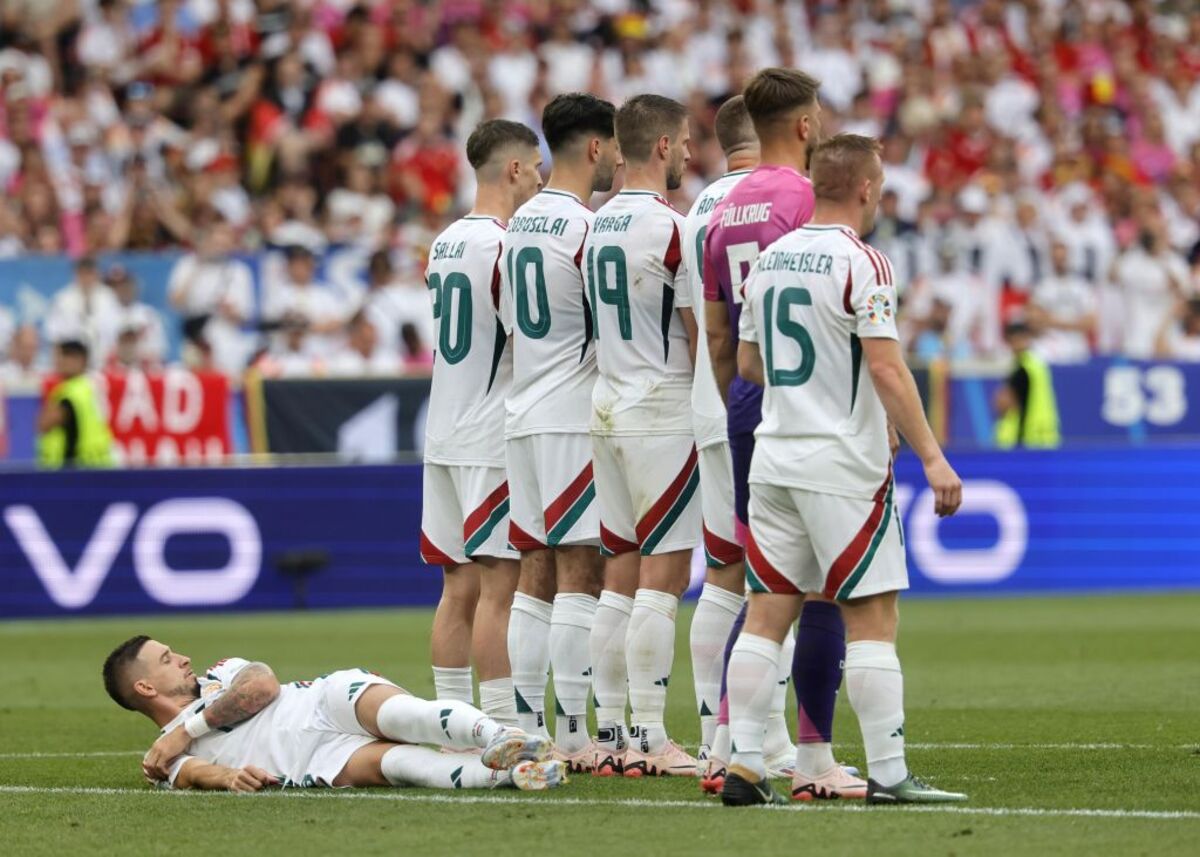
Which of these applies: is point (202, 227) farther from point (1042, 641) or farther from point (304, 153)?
point (1042, 641)

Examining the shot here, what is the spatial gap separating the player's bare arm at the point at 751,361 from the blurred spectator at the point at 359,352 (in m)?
13.0

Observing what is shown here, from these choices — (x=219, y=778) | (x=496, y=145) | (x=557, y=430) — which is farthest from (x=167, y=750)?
(x=496, y=145)

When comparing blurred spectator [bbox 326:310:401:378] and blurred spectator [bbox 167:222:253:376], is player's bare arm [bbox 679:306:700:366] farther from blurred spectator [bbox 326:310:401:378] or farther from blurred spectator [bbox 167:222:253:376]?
blurred spectator [bbox 167:222:253:376]

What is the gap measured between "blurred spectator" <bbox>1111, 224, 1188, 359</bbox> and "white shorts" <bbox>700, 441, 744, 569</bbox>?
1594 cm

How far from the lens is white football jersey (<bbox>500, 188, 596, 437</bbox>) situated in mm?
9320

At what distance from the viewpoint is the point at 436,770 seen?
851cm

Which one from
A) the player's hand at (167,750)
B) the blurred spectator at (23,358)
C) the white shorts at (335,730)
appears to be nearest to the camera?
the white shorts at (335,730)

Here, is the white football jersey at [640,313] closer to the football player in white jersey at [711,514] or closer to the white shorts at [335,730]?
the football player in white jersey at [711,514]

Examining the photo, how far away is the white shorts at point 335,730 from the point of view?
8703 mm

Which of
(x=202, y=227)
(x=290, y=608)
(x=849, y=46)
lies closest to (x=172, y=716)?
(x=290, y=608)

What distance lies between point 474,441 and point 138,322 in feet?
38.8

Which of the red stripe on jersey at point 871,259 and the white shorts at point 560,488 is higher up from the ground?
the red stripe on jersey at point 871,259

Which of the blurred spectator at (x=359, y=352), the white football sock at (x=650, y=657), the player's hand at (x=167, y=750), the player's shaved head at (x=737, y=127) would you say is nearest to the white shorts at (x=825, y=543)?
the white football sock at (x=650, y=657)

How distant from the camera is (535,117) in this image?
24.4 metres
